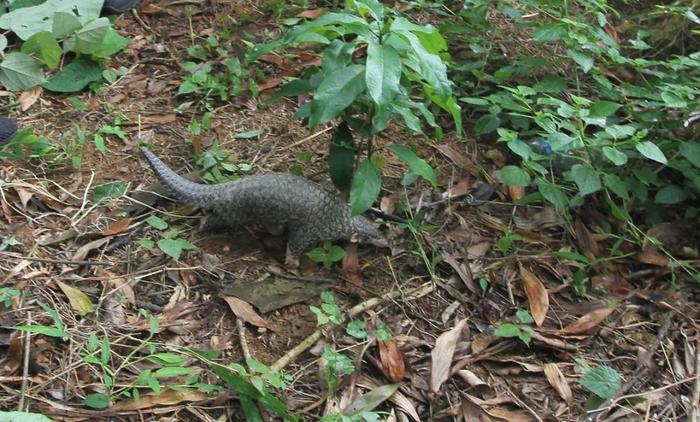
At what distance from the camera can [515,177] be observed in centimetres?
289

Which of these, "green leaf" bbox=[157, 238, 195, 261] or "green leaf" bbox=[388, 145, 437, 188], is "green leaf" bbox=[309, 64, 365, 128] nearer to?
"green leaf" bbox=[388, 145, 437, 188]

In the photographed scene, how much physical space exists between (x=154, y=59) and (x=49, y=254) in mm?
1544

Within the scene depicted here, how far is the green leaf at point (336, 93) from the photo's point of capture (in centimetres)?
227

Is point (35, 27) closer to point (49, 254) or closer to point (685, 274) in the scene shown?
point (49, 254)

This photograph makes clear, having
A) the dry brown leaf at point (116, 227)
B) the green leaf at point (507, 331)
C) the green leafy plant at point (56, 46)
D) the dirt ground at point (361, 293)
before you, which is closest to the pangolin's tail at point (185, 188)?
the dirt ground at point (361, 293)

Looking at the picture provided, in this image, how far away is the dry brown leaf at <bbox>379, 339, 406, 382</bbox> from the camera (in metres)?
2.38

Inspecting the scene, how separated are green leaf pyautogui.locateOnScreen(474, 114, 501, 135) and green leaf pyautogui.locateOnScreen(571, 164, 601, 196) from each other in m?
0.52

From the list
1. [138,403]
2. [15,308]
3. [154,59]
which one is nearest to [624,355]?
[138,403]

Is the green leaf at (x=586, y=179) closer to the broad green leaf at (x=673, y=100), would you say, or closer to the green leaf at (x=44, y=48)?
the broad green leaf at (x=673, y=100)

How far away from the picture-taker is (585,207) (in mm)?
3115

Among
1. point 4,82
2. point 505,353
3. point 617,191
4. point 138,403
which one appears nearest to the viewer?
point 138,403

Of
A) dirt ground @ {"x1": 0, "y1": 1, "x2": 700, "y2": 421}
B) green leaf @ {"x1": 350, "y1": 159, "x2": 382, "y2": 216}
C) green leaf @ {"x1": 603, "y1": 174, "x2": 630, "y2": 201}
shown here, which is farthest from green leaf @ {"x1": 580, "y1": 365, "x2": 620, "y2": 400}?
green leaf @ {"x1": 350, "y1": 159, "x2": 382, "y2": 216}

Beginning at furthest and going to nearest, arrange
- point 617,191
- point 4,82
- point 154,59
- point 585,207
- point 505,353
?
point 154,59
point 4,82
point 585,207
point 617,191
point 505,353

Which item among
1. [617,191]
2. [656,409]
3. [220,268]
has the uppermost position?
[617,191]
